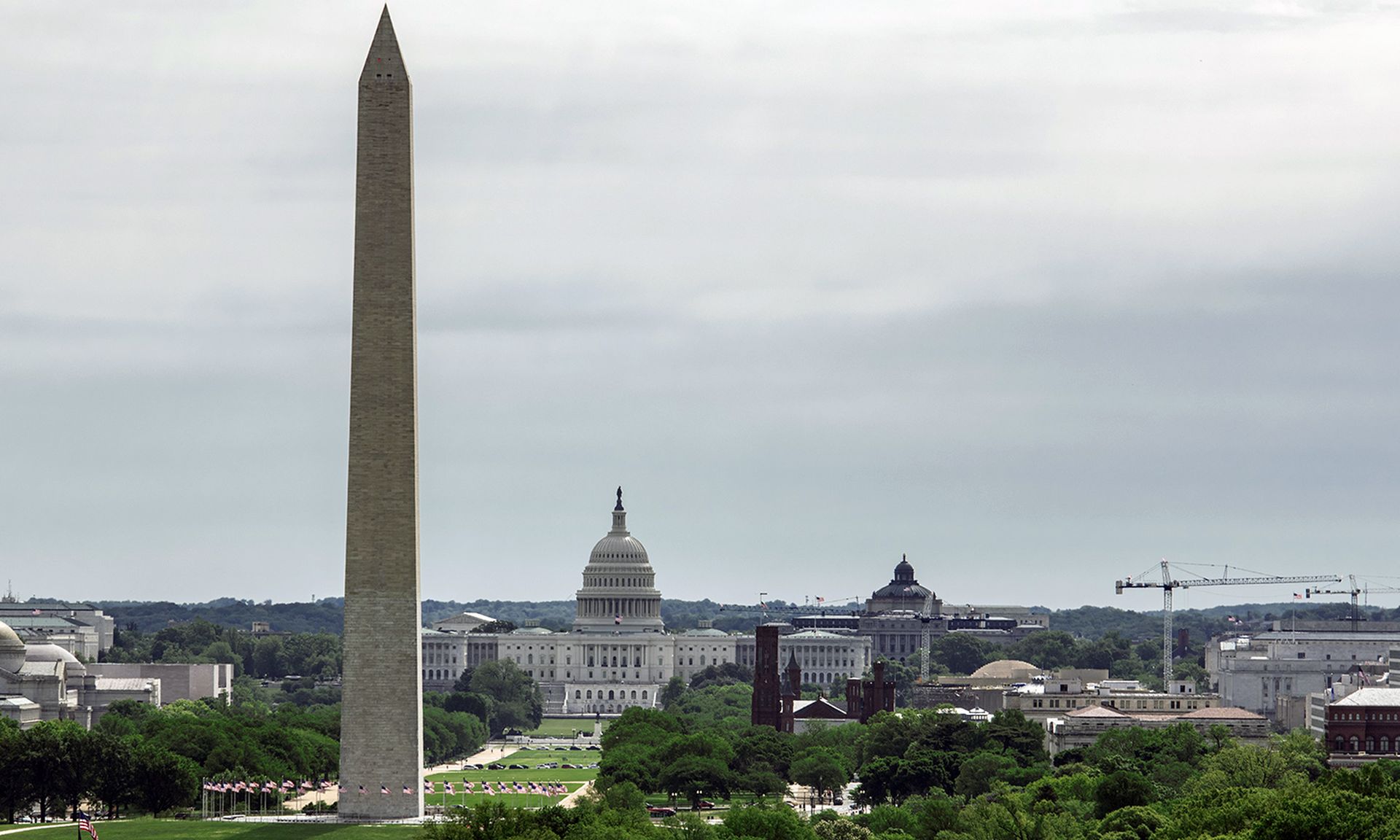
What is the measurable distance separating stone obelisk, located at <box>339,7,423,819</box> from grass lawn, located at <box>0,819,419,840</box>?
292 centimetres

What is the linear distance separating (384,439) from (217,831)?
64.5ft

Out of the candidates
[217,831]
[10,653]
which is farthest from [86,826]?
[10,653]

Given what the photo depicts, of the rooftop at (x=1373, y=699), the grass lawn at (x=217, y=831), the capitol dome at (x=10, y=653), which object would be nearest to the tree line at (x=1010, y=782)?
the rooftop at (x=1373, y=699)

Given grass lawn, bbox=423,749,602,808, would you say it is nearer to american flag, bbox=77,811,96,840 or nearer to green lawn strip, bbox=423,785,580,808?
green lawn strip, bbox=423,785,580,808

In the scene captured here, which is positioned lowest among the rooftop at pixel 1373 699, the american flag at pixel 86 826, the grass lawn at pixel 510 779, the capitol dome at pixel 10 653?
the grass lawn at pixel 510 779

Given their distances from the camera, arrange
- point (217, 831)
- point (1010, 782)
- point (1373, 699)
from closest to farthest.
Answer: point (217, 831)
point (1010, 782)
point (1373, 699)

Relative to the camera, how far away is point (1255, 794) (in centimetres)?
10931

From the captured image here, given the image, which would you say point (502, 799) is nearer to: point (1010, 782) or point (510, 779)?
point (1010, 782)

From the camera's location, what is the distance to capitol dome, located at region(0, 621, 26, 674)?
625 feet

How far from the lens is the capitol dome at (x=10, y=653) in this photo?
190375 millimetres

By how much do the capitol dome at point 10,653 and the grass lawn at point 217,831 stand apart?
62.8 meters

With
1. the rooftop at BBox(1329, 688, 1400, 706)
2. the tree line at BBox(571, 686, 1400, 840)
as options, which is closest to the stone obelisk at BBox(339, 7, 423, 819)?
the tree line at BBox(571, 686, 1400, 840)

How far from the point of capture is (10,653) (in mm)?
191000

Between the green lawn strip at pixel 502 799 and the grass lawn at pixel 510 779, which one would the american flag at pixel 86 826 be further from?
the grass lawn at pixel 510 779
